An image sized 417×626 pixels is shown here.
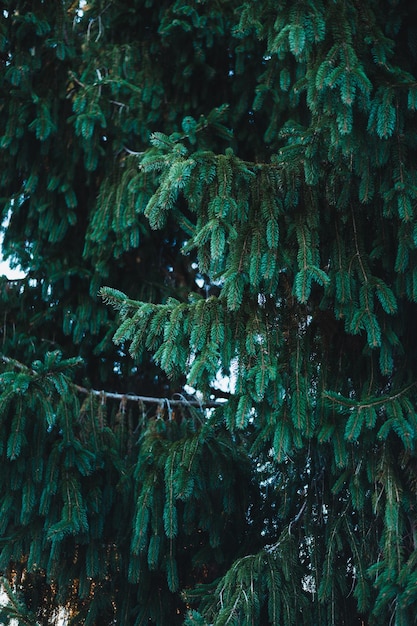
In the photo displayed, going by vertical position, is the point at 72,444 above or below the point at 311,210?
below

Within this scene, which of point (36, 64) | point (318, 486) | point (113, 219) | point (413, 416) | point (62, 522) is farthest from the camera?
point (36, 64)

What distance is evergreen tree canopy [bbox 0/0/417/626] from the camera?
3.25 m

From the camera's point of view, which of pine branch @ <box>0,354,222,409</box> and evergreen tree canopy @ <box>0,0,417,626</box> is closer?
evergreen tree canopy @ <box>0,0,417,626</box>

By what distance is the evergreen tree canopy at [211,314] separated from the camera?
3.25 metres

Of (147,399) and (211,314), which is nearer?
(211,314)

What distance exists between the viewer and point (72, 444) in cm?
393

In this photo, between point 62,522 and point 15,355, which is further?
point 15,355

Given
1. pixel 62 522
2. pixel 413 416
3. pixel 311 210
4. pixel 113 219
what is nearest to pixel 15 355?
pixel 113 219

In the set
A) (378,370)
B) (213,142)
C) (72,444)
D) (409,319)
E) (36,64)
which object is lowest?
(72,444)

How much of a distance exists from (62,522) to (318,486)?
1.37 m

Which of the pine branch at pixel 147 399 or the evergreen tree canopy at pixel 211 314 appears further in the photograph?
the pine branch at pixel 147 399

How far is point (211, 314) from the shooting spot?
3.42m

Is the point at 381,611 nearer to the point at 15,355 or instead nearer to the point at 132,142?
the point at 15,355

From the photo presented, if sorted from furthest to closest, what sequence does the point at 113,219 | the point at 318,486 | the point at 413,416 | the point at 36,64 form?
the point at 36,64, the point at 113,219, the point at 318,486, the point at 413,416
